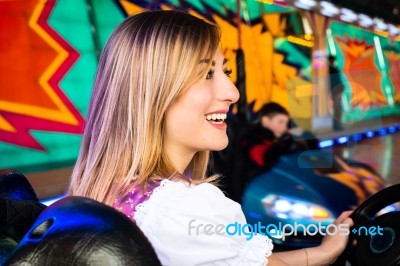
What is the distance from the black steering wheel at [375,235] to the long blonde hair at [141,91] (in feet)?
1.62

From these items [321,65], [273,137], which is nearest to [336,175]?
[273,137]

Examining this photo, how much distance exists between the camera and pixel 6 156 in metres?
2.90

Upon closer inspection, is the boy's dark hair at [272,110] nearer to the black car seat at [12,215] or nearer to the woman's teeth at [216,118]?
the woman's teeth at [216,118]

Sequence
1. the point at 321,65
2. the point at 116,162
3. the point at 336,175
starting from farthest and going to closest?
the point at 321,65, the point at 336,175, the point at 116,162

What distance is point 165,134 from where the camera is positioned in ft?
2.69

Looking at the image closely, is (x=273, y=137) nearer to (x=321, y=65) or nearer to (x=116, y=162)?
(x=116, y=162)

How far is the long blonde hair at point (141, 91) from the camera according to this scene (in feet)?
2.52

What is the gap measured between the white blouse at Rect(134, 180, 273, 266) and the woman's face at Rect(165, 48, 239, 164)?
0.11m

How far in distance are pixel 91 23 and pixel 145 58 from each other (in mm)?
2850

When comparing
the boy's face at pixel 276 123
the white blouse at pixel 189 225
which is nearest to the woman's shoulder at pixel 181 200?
the white blouse at pixel 189 225

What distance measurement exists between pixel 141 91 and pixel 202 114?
117 millimetres

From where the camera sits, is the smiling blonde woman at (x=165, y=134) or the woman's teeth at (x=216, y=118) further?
the woman's teeth at (x=216, y=118)

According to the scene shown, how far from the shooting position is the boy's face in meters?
2.65

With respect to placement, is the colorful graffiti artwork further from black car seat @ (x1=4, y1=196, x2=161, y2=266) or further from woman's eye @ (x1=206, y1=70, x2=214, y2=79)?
black car seat @ (x1=4, y1=196, x2=161, y2=266)
